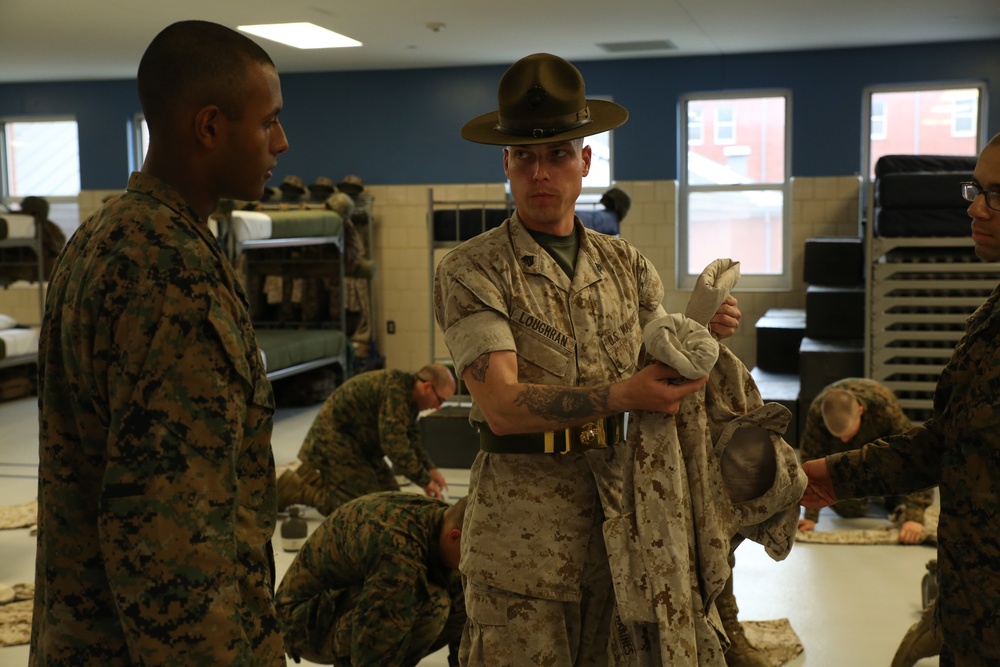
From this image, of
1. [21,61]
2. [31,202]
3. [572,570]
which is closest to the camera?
[572,570]

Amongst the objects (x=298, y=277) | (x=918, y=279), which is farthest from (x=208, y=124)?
(x=298, y=277)

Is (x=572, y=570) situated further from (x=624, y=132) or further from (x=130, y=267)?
(x=624, y=132)

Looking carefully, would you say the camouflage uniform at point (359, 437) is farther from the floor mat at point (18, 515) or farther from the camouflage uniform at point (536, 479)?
the camouflage uniform at point (536, 479)

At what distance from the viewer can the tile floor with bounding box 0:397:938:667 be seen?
4.09 m

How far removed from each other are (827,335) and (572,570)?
21.6ft

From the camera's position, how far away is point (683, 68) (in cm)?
1105

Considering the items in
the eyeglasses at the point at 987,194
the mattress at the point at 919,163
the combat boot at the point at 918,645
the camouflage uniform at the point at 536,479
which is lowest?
the combat boot at the point at 918,645

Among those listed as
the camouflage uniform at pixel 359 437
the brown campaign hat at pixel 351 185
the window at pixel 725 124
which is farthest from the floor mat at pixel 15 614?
the window at pixel 725 124

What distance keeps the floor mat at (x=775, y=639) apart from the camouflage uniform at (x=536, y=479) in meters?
2.03

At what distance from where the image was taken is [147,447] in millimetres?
1373

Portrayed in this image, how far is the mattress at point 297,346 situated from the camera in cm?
856

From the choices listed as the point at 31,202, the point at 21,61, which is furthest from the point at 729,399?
the point at 21,61

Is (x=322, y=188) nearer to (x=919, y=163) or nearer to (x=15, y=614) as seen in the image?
(x=919, y=163)

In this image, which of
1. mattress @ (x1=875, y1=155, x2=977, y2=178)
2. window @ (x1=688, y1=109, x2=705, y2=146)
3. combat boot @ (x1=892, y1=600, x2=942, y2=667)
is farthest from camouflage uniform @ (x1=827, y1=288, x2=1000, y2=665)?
window @ (x1=688, y1=109, x2=705, y2=146)
